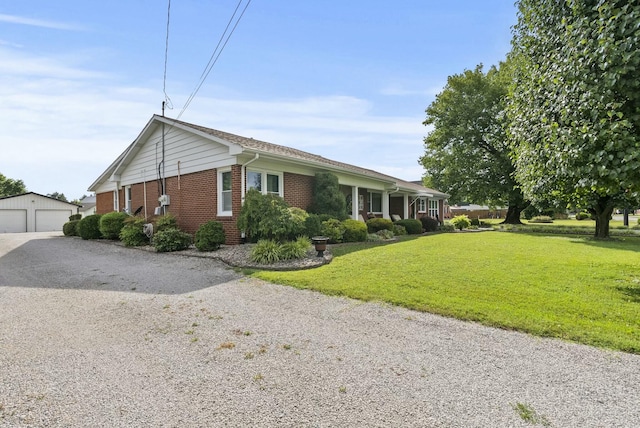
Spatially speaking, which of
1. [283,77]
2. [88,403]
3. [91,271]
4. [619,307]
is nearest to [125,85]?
[283,77]

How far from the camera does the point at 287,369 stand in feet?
9.86

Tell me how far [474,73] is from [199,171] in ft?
84.6

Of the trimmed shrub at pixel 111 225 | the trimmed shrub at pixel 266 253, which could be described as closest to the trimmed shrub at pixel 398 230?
the trimmed shrub at pixel 266 253

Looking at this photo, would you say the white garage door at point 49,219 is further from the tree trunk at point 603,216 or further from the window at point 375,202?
the tree trunk at point 603,216

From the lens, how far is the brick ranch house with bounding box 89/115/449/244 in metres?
11.1

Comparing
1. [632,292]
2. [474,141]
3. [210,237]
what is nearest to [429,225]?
[474,141]

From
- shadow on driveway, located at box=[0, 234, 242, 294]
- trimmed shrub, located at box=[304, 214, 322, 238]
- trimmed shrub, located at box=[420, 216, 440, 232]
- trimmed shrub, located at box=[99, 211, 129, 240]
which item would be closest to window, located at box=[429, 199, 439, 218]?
trimmed shrub, located at box=[420, 216, 440, 232]

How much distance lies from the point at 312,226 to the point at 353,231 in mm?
2309

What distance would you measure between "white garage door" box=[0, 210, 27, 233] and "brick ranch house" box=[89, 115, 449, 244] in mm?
17600

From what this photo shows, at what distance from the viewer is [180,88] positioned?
12258mm

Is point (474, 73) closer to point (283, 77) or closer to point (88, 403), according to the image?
point (283, 77)

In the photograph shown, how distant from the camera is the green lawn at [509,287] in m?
4.04

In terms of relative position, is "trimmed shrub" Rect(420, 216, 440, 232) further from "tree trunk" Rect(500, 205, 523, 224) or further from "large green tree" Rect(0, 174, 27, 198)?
"large green tree" Rect(0, 174, 27, 198)

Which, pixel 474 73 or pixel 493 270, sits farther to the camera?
pixel 474 73
